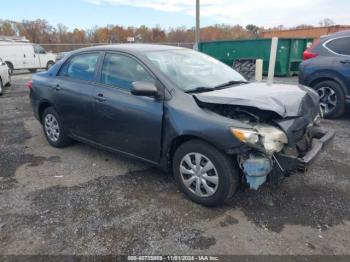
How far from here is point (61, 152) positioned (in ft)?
16.2

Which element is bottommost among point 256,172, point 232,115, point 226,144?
point 256,172

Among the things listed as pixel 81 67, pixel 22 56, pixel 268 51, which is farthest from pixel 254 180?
pixel 22 56

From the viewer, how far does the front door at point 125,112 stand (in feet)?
11.3

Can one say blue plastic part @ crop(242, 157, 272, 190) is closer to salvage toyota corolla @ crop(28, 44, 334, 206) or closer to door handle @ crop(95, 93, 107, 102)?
salvage toyota corolla @ crop(28, 44, 334, 206)

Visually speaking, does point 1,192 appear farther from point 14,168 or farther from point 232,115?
point 232,115

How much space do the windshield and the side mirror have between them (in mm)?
282

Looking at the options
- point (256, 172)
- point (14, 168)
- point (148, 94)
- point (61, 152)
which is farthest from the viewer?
point (61, 152)

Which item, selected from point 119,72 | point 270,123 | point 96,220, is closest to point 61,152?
point 119,72

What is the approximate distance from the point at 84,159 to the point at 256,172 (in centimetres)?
276

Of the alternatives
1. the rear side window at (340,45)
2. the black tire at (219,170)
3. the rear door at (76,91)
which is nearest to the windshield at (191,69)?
the black tire at (219,170)

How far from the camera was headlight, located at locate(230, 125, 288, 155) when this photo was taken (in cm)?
276

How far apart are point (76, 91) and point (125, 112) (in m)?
1.07

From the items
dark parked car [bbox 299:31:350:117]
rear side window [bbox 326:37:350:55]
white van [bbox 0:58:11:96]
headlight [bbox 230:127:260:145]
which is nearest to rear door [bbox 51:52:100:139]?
headlight [bbox 230:127:260:145]

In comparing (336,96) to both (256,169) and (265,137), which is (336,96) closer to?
(265,137)
